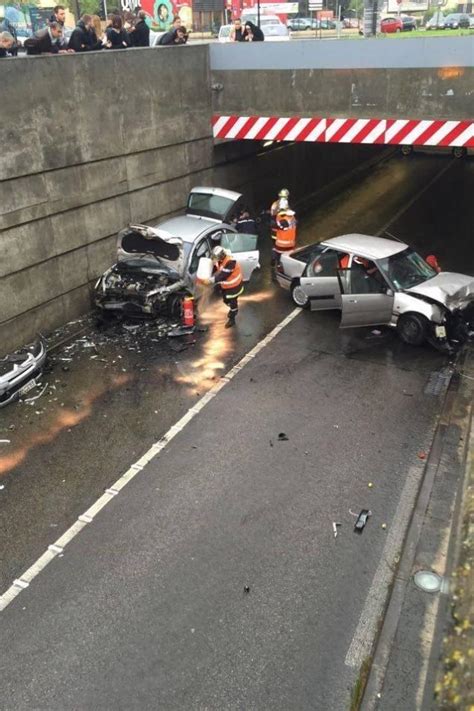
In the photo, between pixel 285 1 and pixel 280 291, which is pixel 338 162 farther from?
pixel 280 291

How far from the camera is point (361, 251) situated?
11070mm

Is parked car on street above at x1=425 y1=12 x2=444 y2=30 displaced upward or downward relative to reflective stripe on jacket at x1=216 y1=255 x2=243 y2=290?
upward

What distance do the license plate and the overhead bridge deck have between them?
8782mm

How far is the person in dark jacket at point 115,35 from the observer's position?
504 inches

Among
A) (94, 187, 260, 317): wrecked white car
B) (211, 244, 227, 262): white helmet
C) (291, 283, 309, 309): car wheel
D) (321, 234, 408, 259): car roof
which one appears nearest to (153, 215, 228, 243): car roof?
(94, 187, 260, 317): wrecked white car

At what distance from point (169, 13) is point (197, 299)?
12.2 metres

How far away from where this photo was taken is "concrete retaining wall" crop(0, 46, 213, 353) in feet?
33.9

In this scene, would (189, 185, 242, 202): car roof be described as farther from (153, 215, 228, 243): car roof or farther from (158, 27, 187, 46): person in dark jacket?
(158, 27, 187, 46): person in dark jacket

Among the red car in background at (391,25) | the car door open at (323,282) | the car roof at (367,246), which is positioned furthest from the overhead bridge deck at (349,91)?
the car door open at (323,282)

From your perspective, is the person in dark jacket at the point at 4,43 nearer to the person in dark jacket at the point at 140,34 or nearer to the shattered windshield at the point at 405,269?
the person in dark jacket at the point at 140,34

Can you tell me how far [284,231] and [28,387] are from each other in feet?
23.2

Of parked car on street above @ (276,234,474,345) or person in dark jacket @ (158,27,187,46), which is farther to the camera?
person in dark jacket @ (158,27,187,46)

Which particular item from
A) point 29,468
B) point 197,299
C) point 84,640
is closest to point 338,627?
point 84,640

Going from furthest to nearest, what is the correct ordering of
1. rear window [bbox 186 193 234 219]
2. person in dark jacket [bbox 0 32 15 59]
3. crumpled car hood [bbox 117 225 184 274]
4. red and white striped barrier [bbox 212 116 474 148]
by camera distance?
rear window [bbox 186 193 234 219]
red and white striped barrier [bbox 212 116 474 148]
crumpled car hood [bbox 117 225 184 274]
person in dark jacket [bbox 0 32 15 59]
